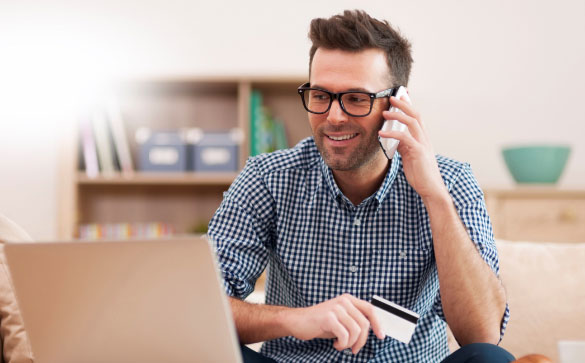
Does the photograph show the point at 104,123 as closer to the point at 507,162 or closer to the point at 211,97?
the point at 211,97

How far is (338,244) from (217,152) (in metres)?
1.46

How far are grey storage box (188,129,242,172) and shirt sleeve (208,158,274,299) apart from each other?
129 cm

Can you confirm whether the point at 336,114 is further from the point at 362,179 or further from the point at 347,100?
the point at 362,179

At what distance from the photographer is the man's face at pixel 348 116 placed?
4.57 ft

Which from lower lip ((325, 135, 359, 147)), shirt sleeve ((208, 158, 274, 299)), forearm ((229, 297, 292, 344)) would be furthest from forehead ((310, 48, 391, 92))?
forearm ((229, 297, 292, 344))

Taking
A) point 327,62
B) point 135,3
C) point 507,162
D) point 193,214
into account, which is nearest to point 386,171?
point 327,62

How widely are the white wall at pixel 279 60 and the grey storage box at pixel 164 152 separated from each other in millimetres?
316

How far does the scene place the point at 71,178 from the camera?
9.04 ft

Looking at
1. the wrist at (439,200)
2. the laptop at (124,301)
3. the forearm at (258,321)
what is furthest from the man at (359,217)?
the laptop at (124,301)

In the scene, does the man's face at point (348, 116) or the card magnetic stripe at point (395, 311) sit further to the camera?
the man's face at point (348, 116)

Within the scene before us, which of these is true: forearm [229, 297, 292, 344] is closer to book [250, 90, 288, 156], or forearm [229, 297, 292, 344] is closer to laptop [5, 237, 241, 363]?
laptop [5, 237, 241, 363]

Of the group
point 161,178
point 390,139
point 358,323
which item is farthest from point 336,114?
point 161,178

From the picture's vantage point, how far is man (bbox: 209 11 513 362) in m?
1.30

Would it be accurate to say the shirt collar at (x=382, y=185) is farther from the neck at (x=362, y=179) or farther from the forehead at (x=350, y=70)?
the forehead at (x=350, y=70)
